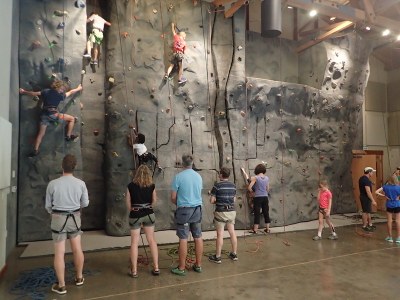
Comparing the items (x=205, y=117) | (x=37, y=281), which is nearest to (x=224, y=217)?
(x=37, y=281)

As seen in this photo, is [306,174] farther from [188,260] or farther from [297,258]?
[188,260]

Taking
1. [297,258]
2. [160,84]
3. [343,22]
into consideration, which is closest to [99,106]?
[160,84]

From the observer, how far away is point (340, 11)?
22.5 feet

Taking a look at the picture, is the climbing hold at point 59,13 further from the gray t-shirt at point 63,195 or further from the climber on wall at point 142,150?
the gray t-shirt at point 63,195

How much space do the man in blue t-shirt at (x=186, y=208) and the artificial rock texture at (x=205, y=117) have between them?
7.09ft

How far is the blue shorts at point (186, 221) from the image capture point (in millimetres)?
3410

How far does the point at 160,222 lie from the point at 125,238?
75cm

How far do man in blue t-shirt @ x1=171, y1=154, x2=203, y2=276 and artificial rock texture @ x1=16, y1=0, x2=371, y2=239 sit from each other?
2.16 metres

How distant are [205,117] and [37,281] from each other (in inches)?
159

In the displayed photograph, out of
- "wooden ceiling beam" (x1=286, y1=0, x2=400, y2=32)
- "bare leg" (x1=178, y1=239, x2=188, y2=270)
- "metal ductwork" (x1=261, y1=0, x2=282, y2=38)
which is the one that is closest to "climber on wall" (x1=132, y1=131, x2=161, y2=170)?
"bare leg" (x1=178, y1=239, x2=188, y2=270)

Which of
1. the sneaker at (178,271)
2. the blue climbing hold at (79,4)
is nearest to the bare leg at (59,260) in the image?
the sneaker at (178,271)

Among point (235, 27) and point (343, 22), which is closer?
point (235, 27)

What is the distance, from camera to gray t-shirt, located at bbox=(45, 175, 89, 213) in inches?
114

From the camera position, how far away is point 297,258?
4137mm
